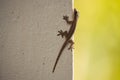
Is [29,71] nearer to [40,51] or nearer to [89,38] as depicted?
[40,51]

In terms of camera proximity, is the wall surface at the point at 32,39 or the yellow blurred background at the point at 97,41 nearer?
the wall surface at the point at 32,39

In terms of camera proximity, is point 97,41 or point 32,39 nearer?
point 32,39

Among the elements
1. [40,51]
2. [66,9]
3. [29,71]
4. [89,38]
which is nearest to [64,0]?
[66,9]

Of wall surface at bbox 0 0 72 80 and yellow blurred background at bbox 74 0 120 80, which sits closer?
wall surface at bbox 0 0 72 80
